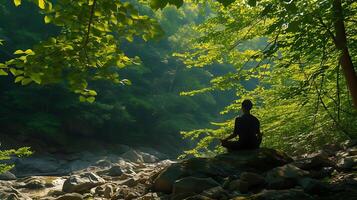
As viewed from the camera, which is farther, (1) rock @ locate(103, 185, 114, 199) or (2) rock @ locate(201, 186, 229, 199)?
(1) rock @ locate(103, 185, 114, 199)

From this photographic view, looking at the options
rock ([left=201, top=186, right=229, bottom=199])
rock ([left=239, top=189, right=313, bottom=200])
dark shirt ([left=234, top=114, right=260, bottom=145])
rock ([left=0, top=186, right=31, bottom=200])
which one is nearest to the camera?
rock ([left=239, top=189, right=313, bottom=200])

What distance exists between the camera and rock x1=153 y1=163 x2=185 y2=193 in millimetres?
6074

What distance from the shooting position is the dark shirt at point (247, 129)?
7289 mm

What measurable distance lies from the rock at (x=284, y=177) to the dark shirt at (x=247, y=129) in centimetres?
169

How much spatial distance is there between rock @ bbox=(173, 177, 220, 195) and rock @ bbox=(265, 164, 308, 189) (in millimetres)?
784

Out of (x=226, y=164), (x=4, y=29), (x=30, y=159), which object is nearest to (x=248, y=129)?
(x=226, y=164)

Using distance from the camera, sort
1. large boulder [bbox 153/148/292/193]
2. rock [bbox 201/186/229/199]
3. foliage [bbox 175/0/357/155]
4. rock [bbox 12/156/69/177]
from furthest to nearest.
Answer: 1. rock [bbox 12/156/69/177]
2. foliage [bbox 175/0/357/155]
3. large boulder [bbox 153/148/292/193]
4. rock [bbox 201/186/229/199]

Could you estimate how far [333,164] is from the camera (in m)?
5.96

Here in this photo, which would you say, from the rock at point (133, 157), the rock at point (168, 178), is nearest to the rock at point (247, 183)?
the rock at point (168, 178)

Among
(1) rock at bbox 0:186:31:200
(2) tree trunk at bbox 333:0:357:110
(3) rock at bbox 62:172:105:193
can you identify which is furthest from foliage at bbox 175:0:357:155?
(1) rock at bbox 0:186:31:200

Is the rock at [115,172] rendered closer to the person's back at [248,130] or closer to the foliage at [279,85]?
the foliage at [279,85]

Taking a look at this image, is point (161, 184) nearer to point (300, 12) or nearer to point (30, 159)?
point (300, 12)

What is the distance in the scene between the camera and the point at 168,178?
6141 millimetres

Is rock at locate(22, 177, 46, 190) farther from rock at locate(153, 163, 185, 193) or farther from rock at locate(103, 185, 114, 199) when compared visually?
rock at locate(153, 163, 185, 193)
